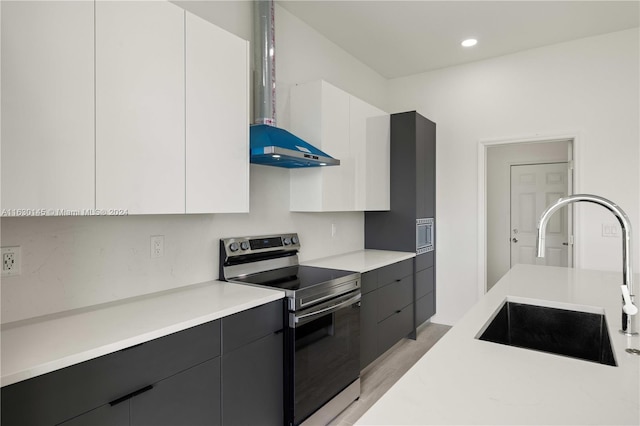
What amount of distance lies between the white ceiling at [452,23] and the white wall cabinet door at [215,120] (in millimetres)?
1218

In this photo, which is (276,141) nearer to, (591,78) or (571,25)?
(571,25)

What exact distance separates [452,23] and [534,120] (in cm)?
138

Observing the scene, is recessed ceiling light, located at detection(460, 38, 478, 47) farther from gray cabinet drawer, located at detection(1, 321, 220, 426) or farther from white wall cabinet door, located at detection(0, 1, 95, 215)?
gray cabinet drawer, located at detection(1, 321, 220, 426)

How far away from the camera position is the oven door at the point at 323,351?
2.09 m

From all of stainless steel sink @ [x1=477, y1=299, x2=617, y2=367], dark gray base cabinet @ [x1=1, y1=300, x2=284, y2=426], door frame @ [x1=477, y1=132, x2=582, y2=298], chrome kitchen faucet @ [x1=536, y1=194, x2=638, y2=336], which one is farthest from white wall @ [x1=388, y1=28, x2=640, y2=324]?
dark gray base cabinet @ [x1=1, y1=300, x2=284, y2=426]

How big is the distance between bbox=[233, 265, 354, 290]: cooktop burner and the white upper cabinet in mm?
487

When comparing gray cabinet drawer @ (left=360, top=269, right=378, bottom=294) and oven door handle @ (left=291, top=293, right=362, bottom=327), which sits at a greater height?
gray cabinet drawer @ (left=360, top=269, right=378, bottom=294)

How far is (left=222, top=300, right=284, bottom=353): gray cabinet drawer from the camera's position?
5.77 ft

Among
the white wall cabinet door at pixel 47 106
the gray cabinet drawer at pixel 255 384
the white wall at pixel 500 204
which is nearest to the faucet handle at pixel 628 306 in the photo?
the gray cabinet drawer at pixel 255 384

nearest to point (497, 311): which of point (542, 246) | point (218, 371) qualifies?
point (542, 246)

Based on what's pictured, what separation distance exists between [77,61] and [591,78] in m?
4.12

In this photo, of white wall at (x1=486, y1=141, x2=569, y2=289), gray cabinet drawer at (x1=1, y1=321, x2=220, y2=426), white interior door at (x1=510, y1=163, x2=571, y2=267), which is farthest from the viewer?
white wall at (x1=486, y1=141, x2=569, y2=289)

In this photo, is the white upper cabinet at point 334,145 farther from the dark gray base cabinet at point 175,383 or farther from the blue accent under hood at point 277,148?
the dark gray base cabinet at point 175,383

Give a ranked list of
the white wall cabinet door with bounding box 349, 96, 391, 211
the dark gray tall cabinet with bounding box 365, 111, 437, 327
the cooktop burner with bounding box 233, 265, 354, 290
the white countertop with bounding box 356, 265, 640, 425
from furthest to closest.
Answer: the dark gray tall cabinet with bounding box 365, 111, 437, 327
the white wall cabinet door with bounding box 349, 96, 391, 211
the cooktop burner with bounding box 233, 265, 354, 290
the white countertop with bounding box 356, 265, 640, 425
